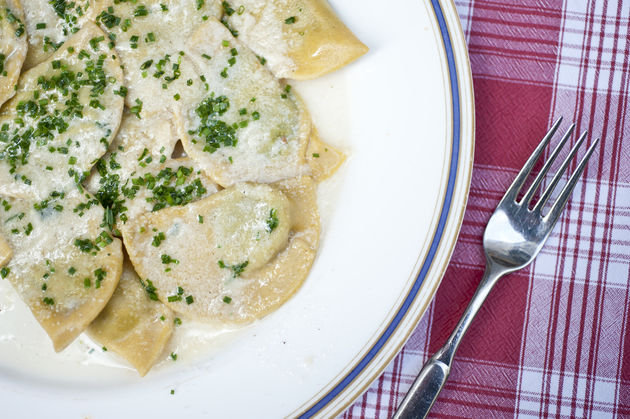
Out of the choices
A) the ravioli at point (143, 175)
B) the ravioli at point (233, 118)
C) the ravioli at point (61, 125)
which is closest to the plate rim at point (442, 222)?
the ravioli at point (233, 118)

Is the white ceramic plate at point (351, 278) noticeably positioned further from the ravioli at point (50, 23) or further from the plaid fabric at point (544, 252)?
the ravioli at point (50, 23)

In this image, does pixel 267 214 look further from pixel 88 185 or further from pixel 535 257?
pixel 535 257

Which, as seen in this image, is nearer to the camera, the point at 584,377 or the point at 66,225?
the point at 66,225

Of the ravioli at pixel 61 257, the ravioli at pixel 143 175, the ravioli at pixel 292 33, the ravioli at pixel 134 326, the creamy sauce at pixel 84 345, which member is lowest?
the creamy sauce at pixel 84 345

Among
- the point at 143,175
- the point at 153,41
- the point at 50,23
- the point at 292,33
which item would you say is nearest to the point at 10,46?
the point at 50,23

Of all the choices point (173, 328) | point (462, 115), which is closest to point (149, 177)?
point (173, 328)

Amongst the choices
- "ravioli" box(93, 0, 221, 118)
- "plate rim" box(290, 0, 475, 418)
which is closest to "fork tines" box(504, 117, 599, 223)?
"plate rim" box(290, 0, 475, 418)
